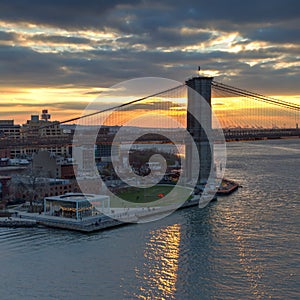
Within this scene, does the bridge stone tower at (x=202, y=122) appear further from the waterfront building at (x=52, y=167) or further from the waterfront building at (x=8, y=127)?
the waterfront building at (x=8, y=127)

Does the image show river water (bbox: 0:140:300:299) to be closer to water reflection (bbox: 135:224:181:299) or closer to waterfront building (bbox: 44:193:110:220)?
water reflection (bbox: 135:224:181:299)

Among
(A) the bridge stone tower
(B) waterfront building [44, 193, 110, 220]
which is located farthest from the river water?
(A) the bridge stone tower

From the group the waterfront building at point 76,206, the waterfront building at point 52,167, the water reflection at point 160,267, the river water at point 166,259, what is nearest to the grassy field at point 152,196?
the waterfront building at point 76,206

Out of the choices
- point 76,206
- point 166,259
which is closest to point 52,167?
point 76,206

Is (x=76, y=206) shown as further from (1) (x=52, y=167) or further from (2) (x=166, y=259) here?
(1) (x=52, y=167)

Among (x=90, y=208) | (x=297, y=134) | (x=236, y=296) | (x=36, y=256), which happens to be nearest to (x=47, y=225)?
(x=90, y=208)

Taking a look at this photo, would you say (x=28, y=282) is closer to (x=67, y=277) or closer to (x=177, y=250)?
(x=67, y=277)
